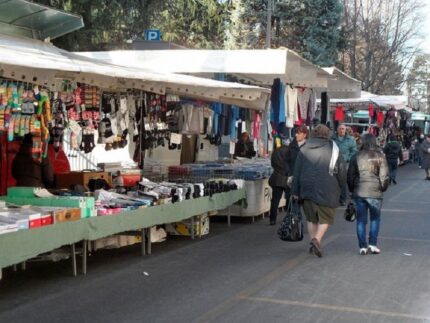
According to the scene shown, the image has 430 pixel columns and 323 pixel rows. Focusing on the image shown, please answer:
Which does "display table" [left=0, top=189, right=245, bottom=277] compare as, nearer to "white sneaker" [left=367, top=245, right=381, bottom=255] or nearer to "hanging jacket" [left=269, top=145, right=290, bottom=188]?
"hanging jacket" [left=269, top=145, right=290, bottom=188]

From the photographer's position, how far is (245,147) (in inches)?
587

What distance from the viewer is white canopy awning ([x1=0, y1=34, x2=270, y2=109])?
264 inches

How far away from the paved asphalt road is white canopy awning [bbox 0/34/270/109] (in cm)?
232

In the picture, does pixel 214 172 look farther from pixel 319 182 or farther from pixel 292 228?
pixel 319 182

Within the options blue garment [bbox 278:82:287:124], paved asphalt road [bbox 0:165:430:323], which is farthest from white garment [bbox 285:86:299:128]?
paved asphalt road [bbox 0:165:430:323]

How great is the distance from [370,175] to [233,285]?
8.92 ft

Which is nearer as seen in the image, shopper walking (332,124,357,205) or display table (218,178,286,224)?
display table (218,178,286,224)

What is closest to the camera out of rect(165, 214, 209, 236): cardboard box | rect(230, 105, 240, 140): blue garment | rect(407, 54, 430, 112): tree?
rect(165, 214, 209, 236): cardboard box

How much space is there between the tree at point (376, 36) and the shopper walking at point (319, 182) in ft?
102

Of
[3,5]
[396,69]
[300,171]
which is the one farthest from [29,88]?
[396,69]

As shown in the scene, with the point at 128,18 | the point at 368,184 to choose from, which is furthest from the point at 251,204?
the point at 128,18

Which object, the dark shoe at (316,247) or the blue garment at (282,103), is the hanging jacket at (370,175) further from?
the blue garment at (282,103)

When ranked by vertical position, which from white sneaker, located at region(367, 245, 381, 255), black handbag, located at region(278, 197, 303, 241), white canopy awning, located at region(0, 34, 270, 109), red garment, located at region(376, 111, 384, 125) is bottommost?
white sneaker, located at region(367, 245, 381, 255)

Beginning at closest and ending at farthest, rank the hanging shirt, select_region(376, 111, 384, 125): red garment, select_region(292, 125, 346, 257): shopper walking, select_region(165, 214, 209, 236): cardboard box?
select_region(292, 125, 346, 257): shopper walking → select_region(165, 214, 209, 236): cardboard box → the hanging shirt → select_region(376, 111, 384, 125): red garment
